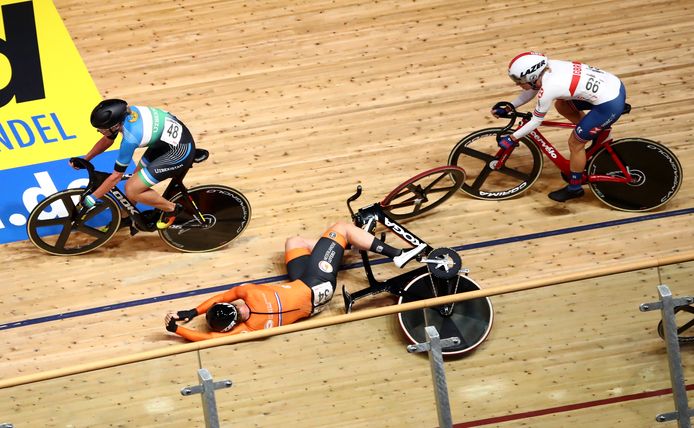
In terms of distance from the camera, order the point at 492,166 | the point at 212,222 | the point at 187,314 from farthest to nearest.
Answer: the point at 492,166 < the point at 212,222 < the point at 187,314

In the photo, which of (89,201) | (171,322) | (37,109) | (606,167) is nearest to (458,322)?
(171,322)

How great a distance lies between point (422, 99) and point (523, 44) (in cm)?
118

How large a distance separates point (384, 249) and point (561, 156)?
1648 mm

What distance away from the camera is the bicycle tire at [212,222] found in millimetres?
8281

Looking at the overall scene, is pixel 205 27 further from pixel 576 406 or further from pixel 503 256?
pixel 576 406

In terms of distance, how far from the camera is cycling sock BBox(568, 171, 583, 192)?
8.36 meters

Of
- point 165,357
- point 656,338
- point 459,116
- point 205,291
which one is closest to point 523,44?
point 459,116

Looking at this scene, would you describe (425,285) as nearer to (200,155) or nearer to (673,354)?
(200,155)

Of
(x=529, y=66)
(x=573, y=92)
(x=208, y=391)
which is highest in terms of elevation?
(x=529, y=66)

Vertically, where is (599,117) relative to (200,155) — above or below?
above

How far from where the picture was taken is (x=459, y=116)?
9.39 meters

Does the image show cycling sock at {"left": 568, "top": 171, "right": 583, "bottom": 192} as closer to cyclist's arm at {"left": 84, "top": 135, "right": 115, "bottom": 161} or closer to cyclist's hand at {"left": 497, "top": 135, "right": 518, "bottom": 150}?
cyclist's hand at {"left": 497, "top": 135, "right": 518, "bottom": 150}

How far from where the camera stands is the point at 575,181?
8.40m

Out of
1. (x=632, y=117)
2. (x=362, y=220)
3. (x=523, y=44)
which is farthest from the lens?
(x=523, y=44)
